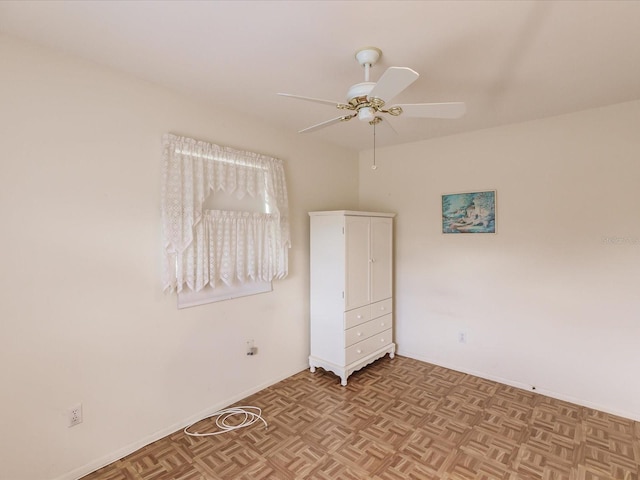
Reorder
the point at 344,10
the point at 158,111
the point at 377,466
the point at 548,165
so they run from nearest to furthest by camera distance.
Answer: the point at 344,10 < the point at 377,466 < the point at 158,111 < the point at 548,165

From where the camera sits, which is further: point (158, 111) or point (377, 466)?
point (158, 111)

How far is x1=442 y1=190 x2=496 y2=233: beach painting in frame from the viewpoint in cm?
329

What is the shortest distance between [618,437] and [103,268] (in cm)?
378

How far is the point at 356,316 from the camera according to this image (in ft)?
11.0

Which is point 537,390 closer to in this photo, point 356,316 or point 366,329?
point 366,329

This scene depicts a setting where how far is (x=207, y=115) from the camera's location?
8.70ft

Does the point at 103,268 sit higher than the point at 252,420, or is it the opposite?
the point at 103,268

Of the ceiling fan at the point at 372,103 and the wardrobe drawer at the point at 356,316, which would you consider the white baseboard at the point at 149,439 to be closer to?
the wardrobe drawer at the point at 356,316

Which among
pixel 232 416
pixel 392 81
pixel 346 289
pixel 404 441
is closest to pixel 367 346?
pixel 346 289

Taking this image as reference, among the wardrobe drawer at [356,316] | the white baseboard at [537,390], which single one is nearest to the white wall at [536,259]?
the white baseboard at [537,390]

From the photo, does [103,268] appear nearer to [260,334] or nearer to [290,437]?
[260,334]

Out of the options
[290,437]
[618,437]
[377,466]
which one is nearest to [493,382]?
[618,437]

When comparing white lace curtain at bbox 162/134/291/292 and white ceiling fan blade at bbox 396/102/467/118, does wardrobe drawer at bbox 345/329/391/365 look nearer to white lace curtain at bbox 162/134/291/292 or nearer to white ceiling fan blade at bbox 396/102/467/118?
white lace curtain at bbox 162/134/291/292

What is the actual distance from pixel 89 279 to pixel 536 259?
3575mm
